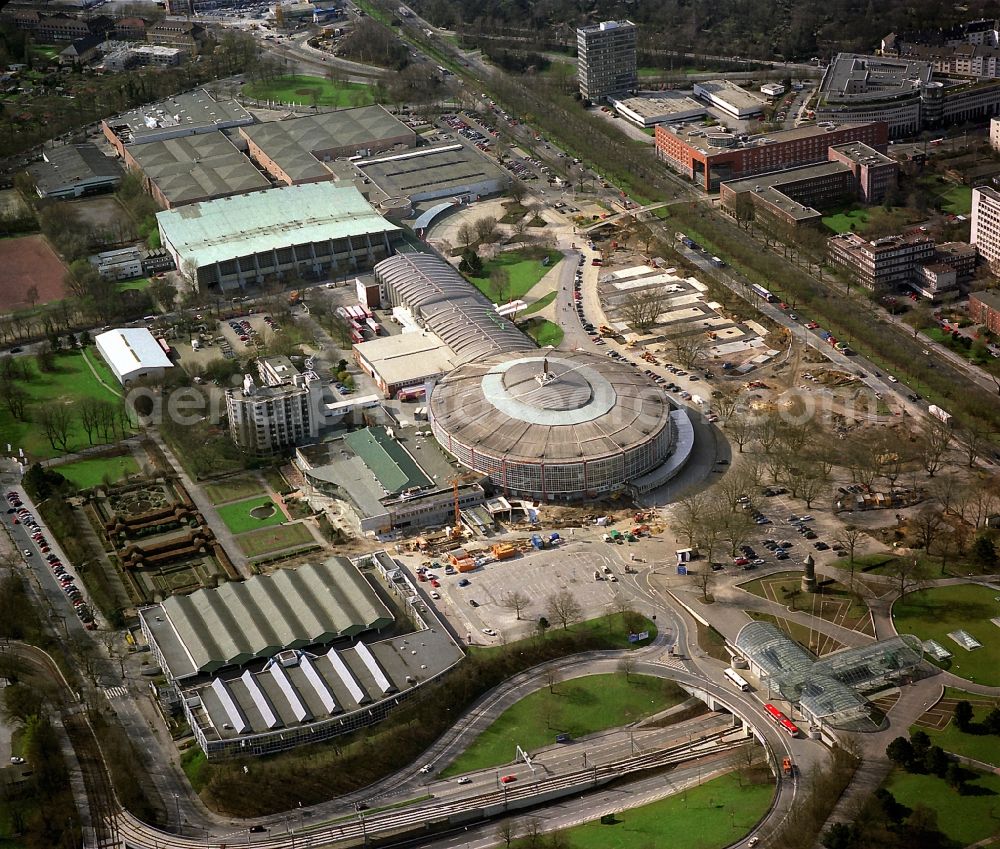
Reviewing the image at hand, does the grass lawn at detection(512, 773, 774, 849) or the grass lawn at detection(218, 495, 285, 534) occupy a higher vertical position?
the grass lawn at detection(218, 495, 285, 534)

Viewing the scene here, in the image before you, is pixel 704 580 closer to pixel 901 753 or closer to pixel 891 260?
pixel 901 753

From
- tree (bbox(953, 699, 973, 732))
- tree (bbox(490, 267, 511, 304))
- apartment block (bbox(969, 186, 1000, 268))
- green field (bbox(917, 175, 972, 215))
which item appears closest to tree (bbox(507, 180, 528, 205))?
tree (bbox(490, 267, 511, 304))

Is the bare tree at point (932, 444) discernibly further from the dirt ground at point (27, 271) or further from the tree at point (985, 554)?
the dirt ground at point (27, 271)

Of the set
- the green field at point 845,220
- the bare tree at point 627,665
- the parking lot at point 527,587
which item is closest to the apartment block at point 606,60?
the green field at point 845,220

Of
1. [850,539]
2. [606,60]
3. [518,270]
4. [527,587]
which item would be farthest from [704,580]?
[606,60]

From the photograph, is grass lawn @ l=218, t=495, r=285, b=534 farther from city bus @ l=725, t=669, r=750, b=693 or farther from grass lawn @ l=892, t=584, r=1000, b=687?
grass lawn @ l=892, t=584, r=1000, b=687

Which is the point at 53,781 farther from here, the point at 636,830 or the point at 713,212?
the point at 713,212
